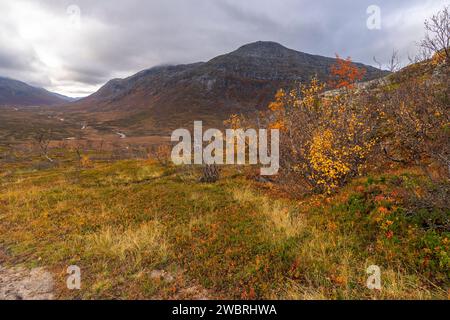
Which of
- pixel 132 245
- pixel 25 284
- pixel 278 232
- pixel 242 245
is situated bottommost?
pixel 25 284

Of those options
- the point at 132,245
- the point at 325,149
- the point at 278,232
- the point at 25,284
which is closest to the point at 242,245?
the point at 278,232

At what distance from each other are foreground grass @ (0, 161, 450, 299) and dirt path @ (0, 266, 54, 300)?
0.27 meters

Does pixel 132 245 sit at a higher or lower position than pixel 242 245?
lower

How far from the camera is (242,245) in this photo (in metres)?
6.85

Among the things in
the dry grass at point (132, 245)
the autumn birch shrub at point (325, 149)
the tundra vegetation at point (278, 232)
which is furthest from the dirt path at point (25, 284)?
the autumn birch shrub at point (325, 149)

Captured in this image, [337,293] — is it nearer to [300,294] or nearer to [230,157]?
[300,294]

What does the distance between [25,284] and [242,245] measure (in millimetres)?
5535

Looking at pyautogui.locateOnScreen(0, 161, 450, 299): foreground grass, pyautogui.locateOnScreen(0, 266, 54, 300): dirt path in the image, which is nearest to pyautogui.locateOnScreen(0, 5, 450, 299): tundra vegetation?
pyautogui.locateOnScreen(0, 161, 450, 299): foreground grass

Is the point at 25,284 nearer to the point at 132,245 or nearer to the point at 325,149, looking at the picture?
the point at 132,245

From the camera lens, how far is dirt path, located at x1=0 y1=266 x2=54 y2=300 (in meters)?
5.28

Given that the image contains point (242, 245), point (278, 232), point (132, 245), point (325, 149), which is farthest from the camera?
point (325, 149)

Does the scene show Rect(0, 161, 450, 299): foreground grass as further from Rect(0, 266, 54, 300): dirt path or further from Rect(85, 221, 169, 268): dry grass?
Rect(0, 266, 54, 300): dirt path

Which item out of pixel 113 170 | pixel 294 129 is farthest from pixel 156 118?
pixel 294 129

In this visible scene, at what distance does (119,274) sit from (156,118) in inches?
7520
